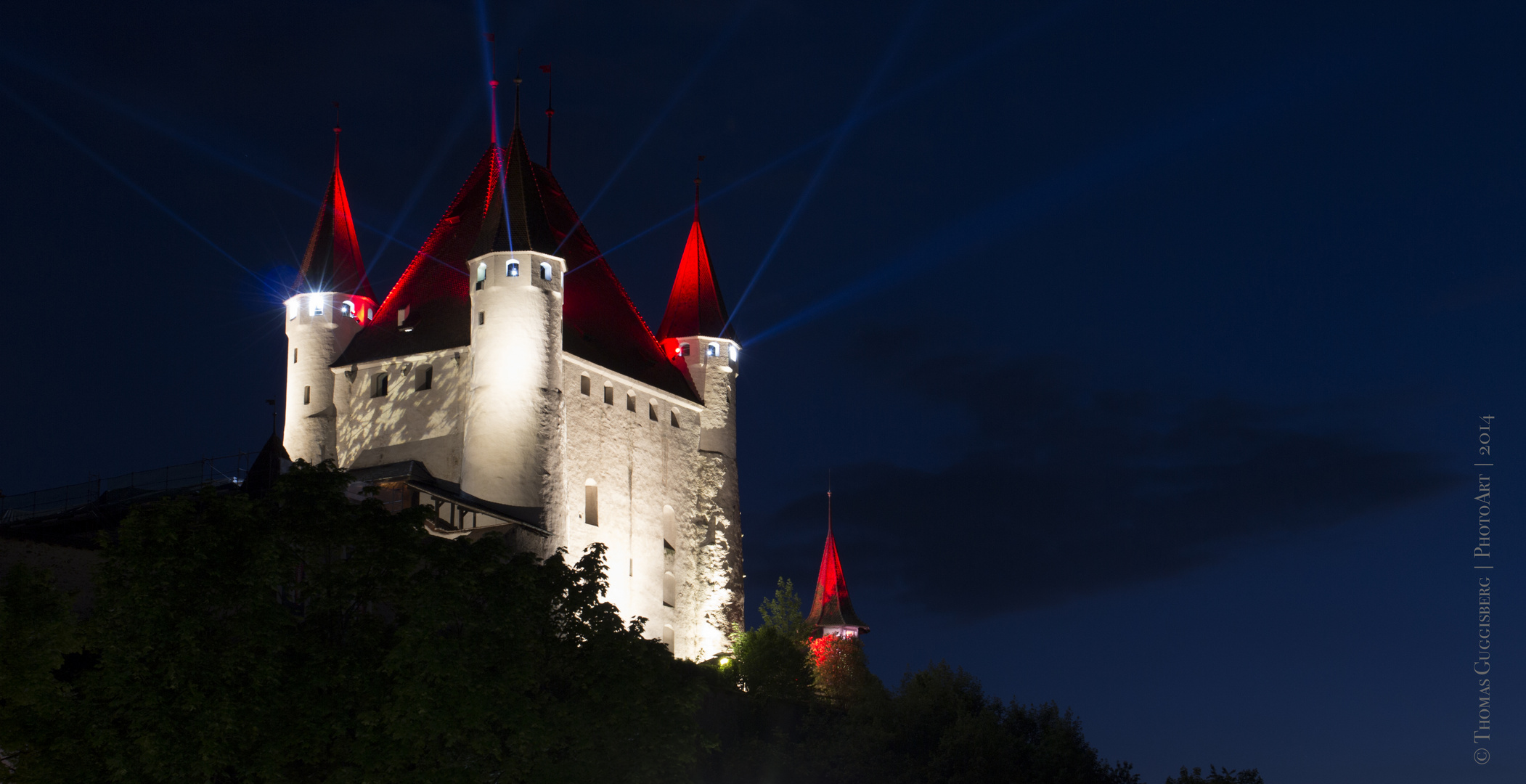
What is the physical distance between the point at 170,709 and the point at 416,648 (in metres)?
4.71

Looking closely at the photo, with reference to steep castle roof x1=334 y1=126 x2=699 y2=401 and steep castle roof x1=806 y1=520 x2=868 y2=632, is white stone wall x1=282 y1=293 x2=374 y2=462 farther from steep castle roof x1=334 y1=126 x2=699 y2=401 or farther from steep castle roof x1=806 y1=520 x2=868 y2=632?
steep castle roof x1=806 y1=520 x2=868 y2=632

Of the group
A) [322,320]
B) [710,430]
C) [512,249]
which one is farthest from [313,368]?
[710,430]

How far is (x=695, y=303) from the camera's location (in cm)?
7431

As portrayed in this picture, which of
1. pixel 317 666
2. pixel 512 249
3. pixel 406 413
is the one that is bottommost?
pixel 317 666

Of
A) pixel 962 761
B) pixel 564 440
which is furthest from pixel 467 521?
pixel 962 761

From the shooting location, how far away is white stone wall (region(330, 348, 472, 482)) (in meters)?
61.2

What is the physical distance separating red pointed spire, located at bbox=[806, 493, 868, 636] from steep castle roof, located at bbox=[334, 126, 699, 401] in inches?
547

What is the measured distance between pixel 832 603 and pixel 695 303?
1561 cm

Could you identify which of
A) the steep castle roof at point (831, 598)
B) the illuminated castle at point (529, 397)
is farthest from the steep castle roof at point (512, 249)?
the steep castle roof at point (831, 598)

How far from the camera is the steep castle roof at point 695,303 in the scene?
7344 centimetres

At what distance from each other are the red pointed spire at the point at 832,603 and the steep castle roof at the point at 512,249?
13.9m

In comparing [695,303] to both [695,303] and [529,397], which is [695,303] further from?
[529,397]

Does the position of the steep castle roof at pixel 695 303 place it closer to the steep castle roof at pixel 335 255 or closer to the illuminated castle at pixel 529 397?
the illuminated castle at pixel 529 397

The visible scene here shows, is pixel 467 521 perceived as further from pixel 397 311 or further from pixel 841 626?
pixel 841 626
